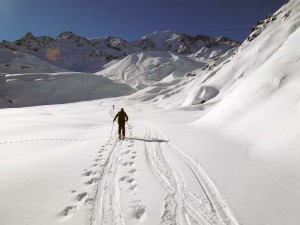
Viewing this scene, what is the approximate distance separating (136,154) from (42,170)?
358 cm

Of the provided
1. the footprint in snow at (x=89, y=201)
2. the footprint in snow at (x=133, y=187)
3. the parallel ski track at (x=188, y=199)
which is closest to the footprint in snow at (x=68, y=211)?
the footprint in snow at (x=89, y=201)

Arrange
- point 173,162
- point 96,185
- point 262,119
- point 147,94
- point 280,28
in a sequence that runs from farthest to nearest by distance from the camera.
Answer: point 147,94, point 280,28, point 262,119, point 173,162, point 96,185

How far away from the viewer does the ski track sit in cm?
460

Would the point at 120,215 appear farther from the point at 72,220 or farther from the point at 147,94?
the point at 147,94

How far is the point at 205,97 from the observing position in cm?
3941

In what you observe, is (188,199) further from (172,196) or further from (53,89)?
(53,89)

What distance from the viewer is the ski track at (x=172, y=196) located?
4.60 m

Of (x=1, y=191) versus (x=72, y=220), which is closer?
(x=72, y=220)

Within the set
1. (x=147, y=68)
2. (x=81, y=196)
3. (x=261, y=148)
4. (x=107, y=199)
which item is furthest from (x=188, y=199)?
(x=147, y=68)

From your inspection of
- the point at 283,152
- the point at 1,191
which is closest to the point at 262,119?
the point at 283,152

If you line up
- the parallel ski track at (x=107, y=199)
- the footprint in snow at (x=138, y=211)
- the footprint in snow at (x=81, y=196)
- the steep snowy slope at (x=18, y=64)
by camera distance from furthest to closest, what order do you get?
the steep snowy slope at (x=18, y=64) < the footprint in snow at (x=81, y=196) < the footprint in snow at (x=138, y=211) < the parallel ski track at (x=107, y=199)

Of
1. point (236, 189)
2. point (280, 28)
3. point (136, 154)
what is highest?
point (280, 28)

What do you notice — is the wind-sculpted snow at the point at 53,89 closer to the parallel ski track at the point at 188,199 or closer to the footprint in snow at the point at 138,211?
the parallel ski track at the point at 188,199

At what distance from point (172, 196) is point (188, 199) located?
39 cm
